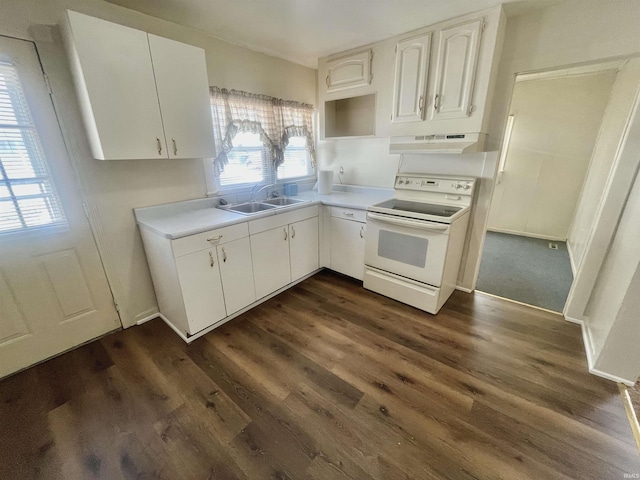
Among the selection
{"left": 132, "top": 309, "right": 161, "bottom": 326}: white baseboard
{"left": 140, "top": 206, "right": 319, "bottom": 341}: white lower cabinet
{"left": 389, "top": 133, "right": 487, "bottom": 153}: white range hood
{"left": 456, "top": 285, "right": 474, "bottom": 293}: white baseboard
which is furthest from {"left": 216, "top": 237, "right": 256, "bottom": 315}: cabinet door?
{"left": 456, "top": 285, "right": 474, "bottom": 293}: white baseboard

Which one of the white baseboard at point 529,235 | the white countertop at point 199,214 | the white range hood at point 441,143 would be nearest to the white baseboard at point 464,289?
the white countertop at point 199,214

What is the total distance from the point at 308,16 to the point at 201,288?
87.6 inches

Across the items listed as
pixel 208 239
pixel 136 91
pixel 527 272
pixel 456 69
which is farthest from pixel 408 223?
pixel 136 91

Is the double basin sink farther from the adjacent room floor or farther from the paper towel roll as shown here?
the adjacent room floor

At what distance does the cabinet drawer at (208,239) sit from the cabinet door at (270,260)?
0.48 feet

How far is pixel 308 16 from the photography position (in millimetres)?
1979

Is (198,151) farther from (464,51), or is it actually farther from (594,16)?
(594,16)

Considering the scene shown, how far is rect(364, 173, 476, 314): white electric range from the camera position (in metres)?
2.18

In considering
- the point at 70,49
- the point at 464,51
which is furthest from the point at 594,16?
the point at 70,49

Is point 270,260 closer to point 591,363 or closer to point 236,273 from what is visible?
point 236,273

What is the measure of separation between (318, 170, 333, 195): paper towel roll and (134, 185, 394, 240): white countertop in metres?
0.17

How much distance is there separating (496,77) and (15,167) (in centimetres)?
348

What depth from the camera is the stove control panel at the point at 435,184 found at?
7.87 ft

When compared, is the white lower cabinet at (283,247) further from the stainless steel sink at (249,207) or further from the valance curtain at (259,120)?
the valance curtain at (259,120)
